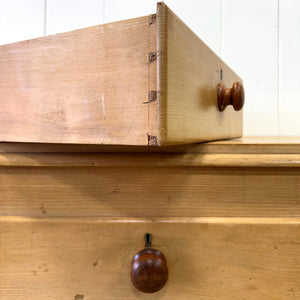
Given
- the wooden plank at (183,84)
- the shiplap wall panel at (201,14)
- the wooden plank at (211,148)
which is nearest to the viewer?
the wooden plank at (183,84)

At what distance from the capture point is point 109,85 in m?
0.25

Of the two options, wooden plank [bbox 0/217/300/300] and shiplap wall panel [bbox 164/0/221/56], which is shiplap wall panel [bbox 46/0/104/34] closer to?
shiplap wall panel [bbox 164/0/221/56]

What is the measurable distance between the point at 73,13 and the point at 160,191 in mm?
A: 717

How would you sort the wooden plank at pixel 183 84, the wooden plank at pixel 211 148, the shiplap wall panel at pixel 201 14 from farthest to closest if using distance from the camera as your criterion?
the shiplap wall panel at pixel 201 14 < the wooden plank at pixel 211 148 < the wooden plank at pixel 183 84

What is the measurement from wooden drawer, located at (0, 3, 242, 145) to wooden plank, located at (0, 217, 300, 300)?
0.13m

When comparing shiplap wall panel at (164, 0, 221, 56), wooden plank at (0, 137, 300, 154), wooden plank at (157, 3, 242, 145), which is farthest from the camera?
shiplap wall panel at (164, 0, 221, 56)

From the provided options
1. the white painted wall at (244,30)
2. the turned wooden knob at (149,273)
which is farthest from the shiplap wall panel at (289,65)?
the turned wooden knob at (149,273)

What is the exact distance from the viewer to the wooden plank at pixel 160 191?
344 millimetres

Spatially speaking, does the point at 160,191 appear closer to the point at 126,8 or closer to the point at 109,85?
the point at 109,85

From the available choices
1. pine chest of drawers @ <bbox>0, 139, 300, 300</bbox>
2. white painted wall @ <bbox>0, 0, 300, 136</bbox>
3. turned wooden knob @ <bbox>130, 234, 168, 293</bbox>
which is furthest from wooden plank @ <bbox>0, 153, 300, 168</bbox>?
white painted wall @ <bbox>0, 0, 300, 136</bbox>

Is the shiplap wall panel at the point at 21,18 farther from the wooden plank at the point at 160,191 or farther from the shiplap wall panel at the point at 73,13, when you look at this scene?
the wooden plank at the point at 160,191

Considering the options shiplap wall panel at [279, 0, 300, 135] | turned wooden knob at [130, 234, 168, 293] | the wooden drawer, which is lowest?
turned wooden knob at [130, 234, 168, 293]

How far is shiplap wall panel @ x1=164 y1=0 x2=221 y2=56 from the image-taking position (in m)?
0.81

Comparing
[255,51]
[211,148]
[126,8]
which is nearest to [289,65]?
[255,51]
